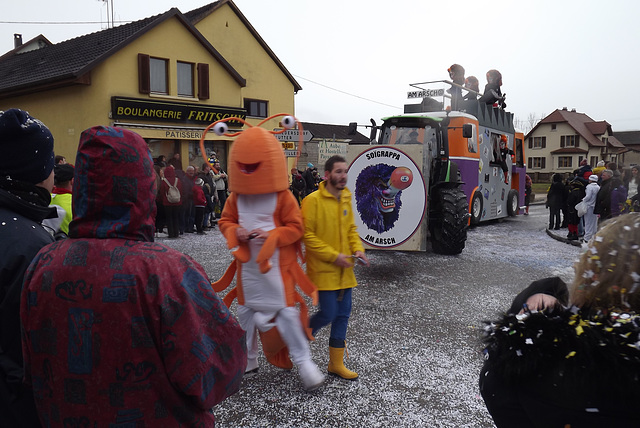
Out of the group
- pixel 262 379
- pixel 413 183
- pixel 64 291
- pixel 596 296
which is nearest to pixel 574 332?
pixel 596 296

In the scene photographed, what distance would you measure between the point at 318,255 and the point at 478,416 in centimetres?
158

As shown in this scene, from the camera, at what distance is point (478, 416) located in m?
3.25

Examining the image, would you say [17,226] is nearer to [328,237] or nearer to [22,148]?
[22,148]

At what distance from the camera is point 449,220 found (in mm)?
8438

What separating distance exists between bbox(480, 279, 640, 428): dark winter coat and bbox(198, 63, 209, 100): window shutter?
19.5 m

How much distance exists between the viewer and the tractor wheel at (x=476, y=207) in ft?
39.1

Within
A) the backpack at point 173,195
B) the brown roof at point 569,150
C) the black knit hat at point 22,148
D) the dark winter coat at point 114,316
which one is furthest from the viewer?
the brown roof at point 569,150

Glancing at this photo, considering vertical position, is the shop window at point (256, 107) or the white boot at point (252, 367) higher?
the shop window at point (256, 107)

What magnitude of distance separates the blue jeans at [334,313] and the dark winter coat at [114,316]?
228 cm

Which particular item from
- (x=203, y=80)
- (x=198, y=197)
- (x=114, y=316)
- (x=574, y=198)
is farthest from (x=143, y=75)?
(x=114, y=316)

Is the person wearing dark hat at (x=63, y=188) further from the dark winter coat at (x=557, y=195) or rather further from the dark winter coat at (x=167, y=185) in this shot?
the dark winter coat at (x=557, y=195)

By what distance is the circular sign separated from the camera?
7.35m

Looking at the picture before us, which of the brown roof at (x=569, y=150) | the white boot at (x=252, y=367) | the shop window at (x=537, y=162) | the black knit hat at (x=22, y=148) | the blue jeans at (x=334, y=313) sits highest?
the brown roof at (x=569, y=150)

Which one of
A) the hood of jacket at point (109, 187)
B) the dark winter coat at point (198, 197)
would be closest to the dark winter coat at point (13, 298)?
the hood of jacket at point (109, 187)
